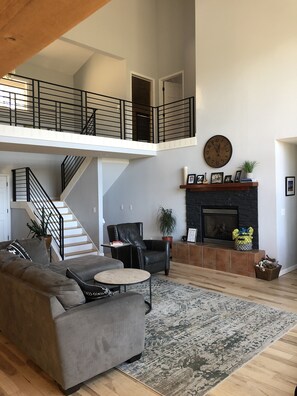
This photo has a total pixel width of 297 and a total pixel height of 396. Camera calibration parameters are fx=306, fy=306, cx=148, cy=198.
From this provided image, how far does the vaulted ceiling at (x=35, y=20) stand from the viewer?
1524 millimetres

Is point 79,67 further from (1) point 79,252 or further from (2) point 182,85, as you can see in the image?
(1) point 79,252

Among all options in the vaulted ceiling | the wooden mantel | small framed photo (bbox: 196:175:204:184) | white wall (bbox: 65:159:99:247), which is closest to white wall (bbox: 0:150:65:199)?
white wall (bbox: 65:159:99:247)

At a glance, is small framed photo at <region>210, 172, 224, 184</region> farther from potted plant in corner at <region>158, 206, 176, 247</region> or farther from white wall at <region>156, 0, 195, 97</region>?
white wall at <region>156, 0, 195, 97</region>

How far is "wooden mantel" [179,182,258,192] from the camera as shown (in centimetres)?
593

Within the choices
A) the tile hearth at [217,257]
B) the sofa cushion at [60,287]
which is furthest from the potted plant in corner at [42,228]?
the sofa cushion at [60,287]

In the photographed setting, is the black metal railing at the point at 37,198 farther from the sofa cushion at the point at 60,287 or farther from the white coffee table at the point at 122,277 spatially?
the sofa cushion at the point at 60,287

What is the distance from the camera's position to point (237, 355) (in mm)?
2975

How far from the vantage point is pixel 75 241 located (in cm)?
765

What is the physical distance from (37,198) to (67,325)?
21.8 feet

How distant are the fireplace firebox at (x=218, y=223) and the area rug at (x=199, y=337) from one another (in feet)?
6.51

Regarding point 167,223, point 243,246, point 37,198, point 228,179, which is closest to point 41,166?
point 37,198

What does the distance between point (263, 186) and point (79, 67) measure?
7406mm

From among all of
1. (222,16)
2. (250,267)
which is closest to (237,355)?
(250,267)

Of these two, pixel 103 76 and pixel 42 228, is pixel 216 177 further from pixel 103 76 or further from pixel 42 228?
pixel 103 76
